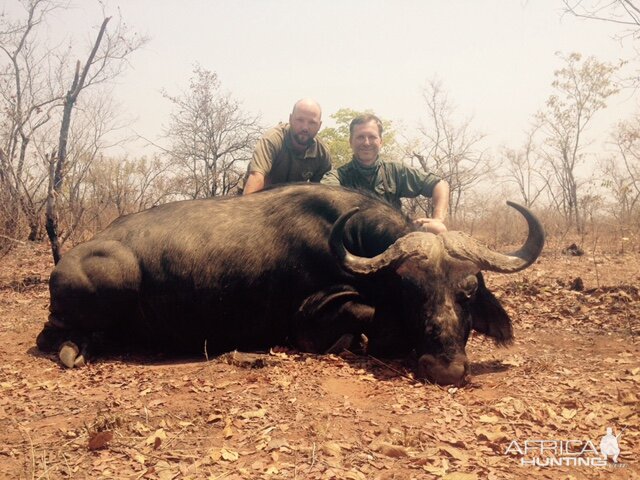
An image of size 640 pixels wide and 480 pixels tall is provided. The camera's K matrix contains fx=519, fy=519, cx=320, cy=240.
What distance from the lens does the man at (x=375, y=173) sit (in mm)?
6504

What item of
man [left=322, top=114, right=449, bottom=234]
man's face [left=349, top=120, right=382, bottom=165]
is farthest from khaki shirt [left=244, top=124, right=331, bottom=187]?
man's face [left=349, top=120, right=382, bottom=165]

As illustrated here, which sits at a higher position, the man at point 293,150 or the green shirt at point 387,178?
the man at point 293,150

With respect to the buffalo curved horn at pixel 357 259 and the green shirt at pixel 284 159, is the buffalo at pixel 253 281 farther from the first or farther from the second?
the green shirt at pixel 284 159

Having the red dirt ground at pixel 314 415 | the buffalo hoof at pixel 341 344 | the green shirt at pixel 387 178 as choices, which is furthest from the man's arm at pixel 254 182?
the buffalo hoof at pixel 341 344

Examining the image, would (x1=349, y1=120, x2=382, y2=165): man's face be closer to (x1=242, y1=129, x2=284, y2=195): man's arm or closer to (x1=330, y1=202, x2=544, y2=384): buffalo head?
(x1=242, y1=129, x2=284, y2=195): man's arm

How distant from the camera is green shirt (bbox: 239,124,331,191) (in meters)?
6.82

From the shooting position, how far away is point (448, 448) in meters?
2.71

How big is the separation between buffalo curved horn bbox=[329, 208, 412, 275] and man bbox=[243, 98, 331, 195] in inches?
98.8

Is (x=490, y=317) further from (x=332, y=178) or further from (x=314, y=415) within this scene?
(x=332, y=178)

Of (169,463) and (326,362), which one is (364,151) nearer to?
(326,362)

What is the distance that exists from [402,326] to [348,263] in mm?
714

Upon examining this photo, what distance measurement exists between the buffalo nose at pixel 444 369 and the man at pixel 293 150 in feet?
11.6

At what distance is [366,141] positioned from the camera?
6473 mm

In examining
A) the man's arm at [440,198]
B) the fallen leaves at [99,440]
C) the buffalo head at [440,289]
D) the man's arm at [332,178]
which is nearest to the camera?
the fallen leaves at [99,440]
